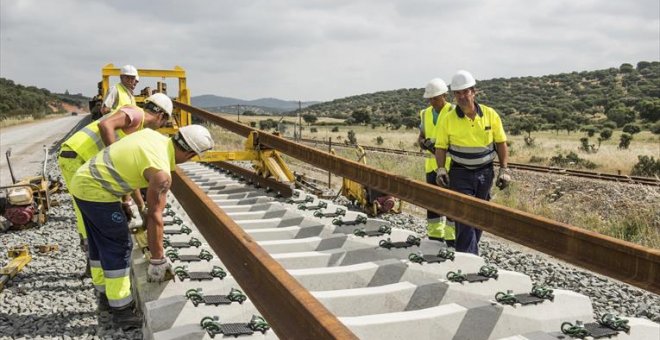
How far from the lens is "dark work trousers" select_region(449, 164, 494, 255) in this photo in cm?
539

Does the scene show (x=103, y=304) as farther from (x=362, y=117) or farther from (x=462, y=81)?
(x=362, y=117)

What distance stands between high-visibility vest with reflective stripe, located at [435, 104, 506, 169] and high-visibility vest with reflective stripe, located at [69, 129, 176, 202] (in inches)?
114

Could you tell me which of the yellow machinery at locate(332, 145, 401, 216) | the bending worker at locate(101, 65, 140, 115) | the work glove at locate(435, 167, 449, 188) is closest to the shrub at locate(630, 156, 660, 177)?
the yellow machinery at locate(332, 145, 401, 216)

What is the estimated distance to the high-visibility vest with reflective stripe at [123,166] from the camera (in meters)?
3.75

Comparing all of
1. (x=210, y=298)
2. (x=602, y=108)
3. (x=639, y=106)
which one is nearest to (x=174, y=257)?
(x=210, y=298)

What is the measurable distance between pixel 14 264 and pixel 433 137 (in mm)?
4889

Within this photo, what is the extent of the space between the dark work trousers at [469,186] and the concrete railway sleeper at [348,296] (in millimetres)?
420

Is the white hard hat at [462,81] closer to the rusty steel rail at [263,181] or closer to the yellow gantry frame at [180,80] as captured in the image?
Result: the rusty steel rail at [263,181]

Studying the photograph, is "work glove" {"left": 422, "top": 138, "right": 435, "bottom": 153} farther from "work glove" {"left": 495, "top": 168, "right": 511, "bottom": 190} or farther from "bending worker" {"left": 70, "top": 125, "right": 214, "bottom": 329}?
"bending worker" {"left": 70, "top": 125, "right": 214, "bottom": 329}

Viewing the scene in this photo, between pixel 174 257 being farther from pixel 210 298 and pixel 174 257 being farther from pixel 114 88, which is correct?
pixel 114 88

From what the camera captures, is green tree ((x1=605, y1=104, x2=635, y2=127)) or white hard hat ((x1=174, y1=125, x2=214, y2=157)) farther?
green tree ((x1=605, y1=104, x2=635, y2=127))

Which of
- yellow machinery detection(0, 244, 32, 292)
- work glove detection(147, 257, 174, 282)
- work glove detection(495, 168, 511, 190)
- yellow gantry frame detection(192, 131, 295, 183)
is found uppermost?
work glove detection(495, 168, 511, 190)

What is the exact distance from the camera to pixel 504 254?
23.1 feet

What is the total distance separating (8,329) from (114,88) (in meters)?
2.81
